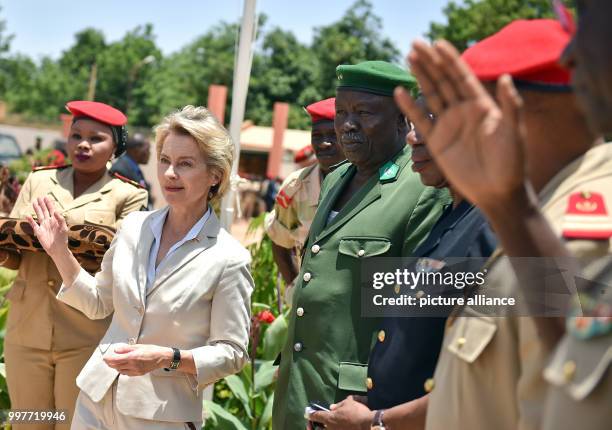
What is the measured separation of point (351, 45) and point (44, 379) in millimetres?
52432

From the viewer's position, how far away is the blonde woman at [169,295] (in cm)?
332

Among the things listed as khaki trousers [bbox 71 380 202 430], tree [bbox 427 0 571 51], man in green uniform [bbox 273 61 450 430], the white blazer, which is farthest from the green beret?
tree [bbox 427 0 571 51]

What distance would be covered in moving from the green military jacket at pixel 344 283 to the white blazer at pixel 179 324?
0.81 feet

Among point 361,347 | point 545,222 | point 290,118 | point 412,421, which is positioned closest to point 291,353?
point 361,347

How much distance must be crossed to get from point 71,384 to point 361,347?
6.28 feet

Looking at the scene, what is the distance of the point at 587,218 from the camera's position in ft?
5.42

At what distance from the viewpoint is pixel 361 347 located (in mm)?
3154

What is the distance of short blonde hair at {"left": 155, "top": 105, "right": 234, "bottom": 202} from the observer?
139 inches

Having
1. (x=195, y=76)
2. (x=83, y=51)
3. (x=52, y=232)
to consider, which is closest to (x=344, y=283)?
(x=52, y=232)

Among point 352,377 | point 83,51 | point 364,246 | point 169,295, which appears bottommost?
point 352,377

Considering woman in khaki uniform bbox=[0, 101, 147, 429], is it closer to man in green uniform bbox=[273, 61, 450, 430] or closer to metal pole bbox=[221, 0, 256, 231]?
metal pole bbox=[221, 0, 256, 231]

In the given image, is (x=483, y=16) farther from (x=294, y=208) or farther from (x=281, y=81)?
(x=294, y=208)

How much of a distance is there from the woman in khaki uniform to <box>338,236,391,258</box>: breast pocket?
1.75m

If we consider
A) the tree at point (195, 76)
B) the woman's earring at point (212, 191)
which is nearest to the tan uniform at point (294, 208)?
the woman's earring at point (212, 191)
